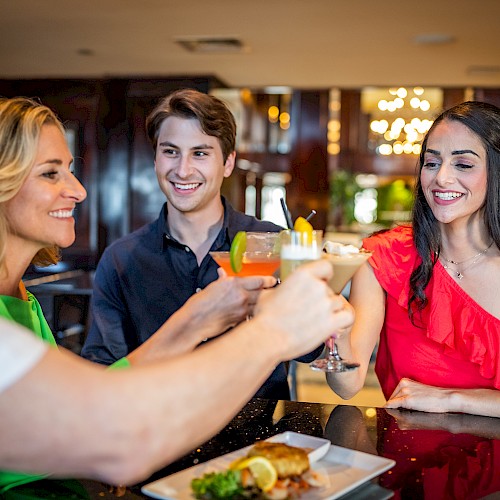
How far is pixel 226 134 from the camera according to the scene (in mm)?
2764

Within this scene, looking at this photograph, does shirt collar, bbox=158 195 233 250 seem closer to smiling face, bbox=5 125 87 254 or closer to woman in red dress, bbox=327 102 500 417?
woman in red dress, bbox=327 102 500 417

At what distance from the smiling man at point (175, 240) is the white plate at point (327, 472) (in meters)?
1.00

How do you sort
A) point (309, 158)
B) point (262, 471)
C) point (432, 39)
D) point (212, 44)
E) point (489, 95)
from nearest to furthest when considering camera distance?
point (262, 471) < point (432, 39) < point (212, 44) < point (489, 95) < point (309, 158)

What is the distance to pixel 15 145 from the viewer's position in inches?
63.4

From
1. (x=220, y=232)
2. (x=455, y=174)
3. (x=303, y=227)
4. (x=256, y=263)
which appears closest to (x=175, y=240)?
(x=220, y=232)

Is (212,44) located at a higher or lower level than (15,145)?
higher

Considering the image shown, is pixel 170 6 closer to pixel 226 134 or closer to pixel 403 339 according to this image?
pixel 226 134

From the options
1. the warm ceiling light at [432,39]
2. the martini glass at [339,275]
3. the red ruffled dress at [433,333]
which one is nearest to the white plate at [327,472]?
the martini glass at [339,275]

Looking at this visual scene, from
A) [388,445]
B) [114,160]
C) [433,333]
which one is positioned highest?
[114,160]

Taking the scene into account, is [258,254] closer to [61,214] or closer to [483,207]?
[61,214]

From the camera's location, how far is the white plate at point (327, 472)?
4.38ft

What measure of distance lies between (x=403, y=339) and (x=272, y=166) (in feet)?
31.4

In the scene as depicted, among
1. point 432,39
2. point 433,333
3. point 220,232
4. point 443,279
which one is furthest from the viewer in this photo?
point 432,39

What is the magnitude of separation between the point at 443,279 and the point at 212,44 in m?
4.40
